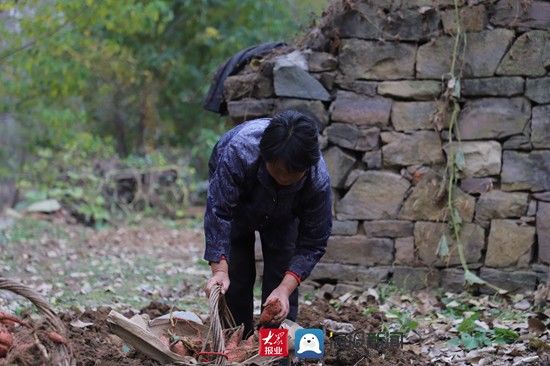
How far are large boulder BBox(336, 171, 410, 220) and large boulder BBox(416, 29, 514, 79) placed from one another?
2.55 feet

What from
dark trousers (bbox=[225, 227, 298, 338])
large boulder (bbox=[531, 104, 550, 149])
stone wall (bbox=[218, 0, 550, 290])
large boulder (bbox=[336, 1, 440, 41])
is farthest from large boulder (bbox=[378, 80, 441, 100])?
dark trousers (bbox=[225, 227, 298, 338])

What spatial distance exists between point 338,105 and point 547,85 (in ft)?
4.79

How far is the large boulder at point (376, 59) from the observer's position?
255 inches

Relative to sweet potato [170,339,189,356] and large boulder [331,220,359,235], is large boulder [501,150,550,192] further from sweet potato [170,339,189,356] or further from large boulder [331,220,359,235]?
sweet potato [170,339,189,356]

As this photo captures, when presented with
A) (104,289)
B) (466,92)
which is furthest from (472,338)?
(104,289)

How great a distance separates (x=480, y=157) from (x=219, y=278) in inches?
122

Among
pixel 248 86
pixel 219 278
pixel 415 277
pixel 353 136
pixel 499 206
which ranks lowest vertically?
pixel 415 277

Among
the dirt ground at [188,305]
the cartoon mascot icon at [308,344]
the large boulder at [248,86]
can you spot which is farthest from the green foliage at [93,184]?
the cartoon mascot icon at [308,344]

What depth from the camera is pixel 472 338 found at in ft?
16.0

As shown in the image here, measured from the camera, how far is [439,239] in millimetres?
6430

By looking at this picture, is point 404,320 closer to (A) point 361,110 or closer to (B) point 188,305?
(B) point 188,305

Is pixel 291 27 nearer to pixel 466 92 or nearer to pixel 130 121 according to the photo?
pixel 130 121

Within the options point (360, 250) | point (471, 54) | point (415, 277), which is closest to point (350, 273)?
point (360, 250)

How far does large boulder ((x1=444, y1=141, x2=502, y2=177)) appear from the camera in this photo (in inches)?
249
